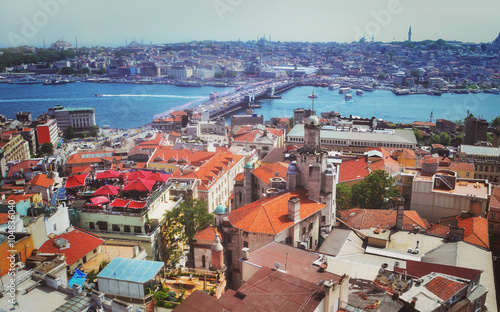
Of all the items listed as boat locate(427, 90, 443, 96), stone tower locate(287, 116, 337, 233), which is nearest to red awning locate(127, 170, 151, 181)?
stone tower locate(287, 116, 337, 233)

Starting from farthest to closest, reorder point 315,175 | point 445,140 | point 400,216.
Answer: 1. point 445,140
2. point 315,175
3. point 400,216

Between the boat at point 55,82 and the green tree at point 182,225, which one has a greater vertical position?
the boat at point 55,82

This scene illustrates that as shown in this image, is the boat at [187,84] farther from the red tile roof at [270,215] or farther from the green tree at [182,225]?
the red tile roof at [270,215]

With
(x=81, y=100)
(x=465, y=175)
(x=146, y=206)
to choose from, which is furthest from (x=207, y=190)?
(x=81, y=100)

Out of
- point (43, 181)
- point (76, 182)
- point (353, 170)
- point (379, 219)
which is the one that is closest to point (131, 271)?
A: point (76, 182)

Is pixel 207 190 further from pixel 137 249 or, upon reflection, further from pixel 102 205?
pixel 137 249

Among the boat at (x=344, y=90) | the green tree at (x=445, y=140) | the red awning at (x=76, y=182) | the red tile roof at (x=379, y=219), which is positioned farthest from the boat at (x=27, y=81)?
the red tile roof at (x=379, y=219)

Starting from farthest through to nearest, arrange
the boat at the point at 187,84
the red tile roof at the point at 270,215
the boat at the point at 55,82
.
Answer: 1. the boat at the point at 187,84
2. the boat at the point at 55,82
3. the red tile roof at the point at 270,215

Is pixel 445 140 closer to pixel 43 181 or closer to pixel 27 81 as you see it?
pixel 43 181
